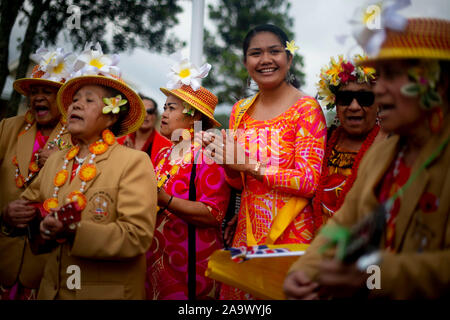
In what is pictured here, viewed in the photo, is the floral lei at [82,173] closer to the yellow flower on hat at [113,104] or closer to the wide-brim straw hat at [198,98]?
the yellow flower on hat at [113,104]

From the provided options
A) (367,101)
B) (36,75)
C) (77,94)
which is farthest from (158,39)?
(367,101)

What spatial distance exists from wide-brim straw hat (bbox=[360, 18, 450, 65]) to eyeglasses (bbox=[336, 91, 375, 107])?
1280 mm

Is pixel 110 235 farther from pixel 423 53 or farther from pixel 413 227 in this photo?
pixel 423 53

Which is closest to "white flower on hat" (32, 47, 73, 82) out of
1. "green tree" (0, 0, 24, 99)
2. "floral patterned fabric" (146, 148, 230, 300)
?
"floral patterned fabric" (146, 148, 230, 300)

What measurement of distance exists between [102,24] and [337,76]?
18.0 feet

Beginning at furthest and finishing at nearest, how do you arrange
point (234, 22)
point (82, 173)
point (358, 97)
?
1. point (234, 22)
2. point (358, 97)
3. point (82, 173)

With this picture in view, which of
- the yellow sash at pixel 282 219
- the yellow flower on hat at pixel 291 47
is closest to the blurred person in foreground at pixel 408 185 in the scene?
the yellow sash at pixel 282 219

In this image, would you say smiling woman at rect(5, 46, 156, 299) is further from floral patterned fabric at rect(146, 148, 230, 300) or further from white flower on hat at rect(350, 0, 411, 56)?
white flower on hat at rect(350, 0, 411, 56)

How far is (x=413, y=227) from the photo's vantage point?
5.18 ft

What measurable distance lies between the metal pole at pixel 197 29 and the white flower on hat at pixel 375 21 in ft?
9.59

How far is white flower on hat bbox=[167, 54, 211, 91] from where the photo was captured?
359 cm

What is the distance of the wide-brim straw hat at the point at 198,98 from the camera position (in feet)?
Result: 11.6

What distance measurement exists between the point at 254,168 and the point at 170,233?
1.07 m

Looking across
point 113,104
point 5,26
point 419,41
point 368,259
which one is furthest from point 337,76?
point 5,26
